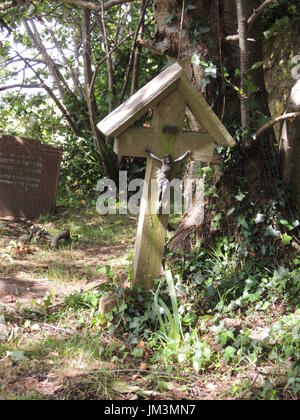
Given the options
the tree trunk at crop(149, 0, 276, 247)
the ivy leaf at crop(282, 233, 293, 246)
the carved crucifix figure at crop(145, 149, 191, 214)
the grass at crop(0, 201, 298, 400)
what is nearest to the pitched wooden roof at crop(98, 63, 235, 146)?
→ the carved crucifix figure at crop(145, 149, 191, 214)

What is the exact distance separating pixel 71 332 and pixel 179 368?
2.97 feet

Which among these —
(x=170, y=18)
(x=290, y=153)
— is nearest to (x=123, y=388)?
(x=290, y=153)

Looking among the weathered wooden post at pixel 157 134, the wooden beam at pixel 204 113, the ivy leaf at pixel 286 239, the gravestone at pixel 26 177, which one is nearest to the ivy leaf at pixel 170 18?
the weathered wooden post at pixel 157 134

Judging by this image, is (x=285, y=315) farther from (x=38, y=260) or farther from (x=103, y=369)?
(x=38, y=260)

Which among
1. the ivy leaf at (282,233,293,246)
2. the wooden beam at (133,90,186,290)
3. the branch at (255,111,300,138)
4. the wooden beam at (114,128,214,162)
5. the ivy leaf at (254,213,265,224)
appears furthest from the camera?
the ivy leaf at (254,213,265,224)

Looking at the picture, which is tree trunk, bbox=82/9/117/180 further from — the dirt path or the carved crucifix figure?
the carved crucifix figure

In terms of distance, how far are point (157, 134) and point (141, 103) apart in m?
0.29

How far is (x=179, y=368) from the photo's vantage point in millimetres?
3301

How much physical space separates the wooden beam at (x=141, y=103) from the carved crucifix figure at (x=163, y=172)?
0.31 metres

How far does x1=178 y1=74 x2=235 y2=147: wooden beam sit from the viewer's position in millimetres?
3633

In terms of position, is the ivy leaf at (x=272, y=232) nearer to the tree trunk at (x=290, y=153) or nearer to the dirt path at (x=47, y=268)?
the tree trunk at (x=290, y=153)

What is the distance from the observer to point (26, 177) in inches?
292

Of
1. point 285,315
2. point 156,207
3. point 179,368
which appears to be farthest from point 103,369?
point 285,315

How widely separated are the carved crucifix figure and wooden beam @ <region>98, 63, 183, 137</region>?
0.31m
